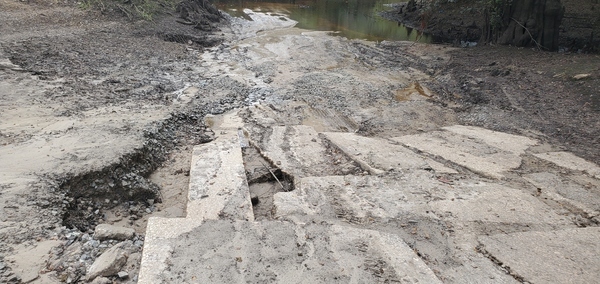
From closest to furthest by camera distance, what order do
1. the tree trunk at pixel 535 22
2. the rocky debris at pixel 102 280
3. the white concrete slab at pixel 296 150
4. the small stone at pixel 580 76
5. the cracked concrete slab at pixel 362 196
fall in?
the rocky debris at pixel 102 280, the cracked concrete slab at pixel 362 196, the white concrete slab at pixel 296 150, the small stone at pixel 580 76, the tree trunk at pixel 535 22

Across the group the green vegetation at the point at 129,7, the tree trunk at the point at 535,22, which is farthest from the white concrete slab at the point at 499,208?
the green vegetation at the point at 129,7

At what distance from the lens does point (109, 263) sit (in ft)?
10.7

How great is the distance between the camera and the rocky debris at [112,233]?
3652 millimetres

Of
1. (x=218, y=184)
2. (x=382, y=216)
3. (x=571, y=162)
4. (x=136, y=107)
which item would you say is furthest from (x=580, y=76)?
(x=136, y=107)

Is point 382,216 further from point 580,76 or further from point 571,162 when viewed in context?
point 580,76

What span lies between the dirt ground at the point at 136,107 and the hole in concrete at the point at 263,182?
2.99 ft

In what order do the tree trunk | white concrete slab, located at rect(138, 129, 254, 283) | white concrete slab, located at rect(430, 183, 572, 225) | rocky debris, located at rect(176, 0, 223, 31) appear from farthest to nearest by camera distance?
rocky debris, located at rect(176, 0, 223, 31)
the tree trunk
white concrete slab, located at rect(430, 183, 572, 225)
white concrete slab, located at rect(138, 129, 254, 283)

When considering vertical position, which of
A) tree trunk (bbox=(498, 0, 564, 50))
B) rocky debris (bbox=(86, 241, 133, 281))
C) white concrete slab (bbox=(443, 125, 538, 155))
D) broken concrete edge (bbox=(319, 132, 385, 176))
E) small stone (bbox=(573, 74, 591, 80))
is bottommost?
rocky debris (bbox=(86, 241, 133, 281))

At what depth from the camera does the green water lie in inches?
739

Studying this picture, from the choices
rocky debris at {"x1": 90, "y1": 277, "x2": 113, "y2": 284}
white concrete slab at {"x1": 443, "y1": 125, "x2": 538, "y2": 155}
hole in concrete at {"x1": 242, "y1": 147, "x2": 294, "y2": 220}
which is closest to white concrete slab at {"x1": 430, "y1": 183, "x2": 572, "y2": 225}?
white concrete slab at {"x1": 443, "y1": 125, "x2": 538, "y2": 155}

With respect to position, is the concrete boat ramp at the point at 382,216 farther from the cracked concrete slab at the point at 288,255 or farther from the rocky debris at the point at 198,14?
the rocky debris at the point at 198,14

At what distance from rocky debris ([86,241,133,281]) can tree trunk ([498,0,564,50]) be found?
13241 millimetres

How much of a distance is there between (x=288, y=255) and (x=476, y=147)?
4293 mm

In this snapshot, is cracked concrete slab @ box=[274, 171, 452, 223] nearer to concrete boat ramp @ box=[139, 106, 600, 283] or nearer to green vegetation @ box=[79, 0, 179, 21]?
concrete boat ramp @ box=[139, 106, 600, 283]
